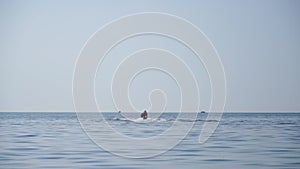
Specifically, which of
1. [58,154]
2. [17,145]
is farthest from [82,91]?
[58,154]

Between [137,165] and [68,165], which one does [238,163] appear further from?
[68,165]

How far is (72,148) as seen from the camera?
3431cm

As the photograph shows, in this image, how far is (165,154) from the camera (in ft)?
102

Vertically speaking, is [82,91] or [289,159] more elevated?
[82,91]

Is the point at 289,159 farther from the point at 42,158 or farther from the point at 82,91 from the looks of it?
the point at 82,91

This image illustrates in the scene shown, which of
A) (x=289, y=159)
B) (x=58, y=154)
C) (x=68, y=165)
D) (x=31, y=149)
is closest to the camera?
(x=68, y=165)

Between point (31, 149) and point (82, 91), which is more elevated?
point (82, 91)

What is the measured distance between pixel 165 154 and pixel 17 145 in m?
12.7

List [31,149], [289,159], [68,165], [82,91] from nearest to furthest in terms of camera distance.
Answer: [68,165] → [289,159] → [31,149] → [82,91]

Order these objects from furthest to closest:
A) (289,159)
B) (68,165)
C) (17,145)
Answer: (17,145)
(289,159)
(68,165)

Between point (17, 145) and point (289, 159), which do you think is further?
point (17, 145)

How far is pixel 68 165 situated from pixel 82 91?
97.5 ft

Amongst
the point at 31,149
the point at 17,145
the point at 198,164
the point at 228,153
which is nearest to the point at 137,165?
the point at 198,164

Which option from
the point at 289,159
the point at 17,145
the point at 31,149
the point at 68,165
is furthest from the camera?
the point at 17,145
